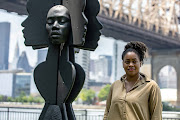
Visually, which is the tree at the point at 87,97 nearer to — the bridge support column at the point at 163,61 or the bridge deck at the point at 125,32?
the bridge support column at the point at 163,61

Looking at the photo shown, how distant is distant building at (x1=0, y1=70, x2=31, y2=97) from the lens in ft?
193

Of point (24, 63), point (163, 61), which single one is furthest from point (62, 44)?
point (24, 63)

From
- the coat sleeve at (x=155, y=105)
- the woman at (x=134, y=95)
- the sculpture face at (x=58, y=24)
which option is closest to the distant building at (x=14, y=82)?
the sculpture face at (x=58, y=24)

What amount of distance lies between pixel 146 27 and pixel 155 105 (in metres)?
23.7

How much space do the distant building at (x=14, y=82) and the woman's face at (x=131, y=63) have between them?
55466mm

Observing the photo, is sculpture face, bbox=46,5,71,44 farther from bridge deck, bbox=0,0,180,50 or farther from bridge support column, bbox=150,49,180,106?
bridge support column, bbox=150,49,180,106

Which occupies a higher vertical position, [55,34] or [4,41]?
[4,41]

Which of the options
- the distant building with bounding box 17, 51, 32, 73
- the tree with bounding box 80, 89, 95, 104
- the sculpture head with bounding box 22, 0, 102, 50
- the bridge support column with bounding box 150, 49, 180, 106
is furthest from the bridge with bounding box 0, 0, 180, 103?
the distant building with bounding box 17, 51, 32, 73

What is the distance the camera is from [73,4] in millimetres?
3268

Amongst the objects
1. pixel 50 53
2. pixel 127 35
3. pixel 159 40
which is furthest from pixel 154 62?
pixel 50 53

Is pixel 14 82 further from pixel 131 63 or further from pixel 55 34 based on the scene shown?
pixel 131 63

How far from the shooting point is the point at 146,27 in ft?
84.0

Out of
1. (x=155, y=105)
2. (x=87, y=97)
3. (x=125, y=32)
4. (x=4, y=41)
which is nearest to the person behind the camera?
(x=155, y=105)

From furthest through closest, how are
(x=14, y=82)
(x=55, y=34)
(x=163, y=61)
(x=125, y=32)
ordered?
(x=14, y=82) < (x=163, y=61) < (x=125, y=32) < (x=55, y=34)
